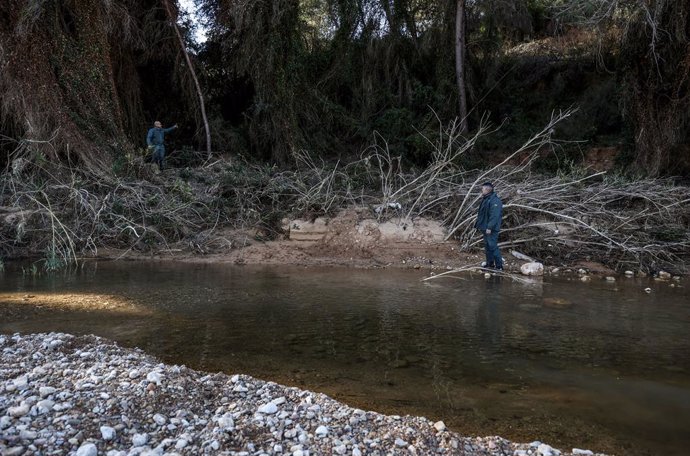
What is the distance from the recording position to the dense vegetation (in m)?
11.3

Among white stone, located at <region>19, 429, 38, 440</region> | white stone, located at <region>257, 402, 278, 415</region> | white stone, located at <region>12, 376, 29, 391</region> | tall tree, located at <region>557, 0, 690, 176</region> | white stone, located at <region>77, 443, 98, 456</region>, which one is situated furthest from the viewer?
tall tree, located at <region>557, 0, 690, 176</region>

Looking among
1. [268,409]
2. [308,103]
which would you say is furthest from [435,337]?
[308,103]

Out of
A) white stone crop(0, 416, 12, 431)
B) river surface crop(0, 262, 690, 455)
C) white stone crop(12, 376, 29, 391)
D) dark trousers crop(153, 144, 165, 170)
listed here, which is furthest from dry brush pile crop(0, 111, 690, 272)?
white stone crop(0, 416, 12, 431)

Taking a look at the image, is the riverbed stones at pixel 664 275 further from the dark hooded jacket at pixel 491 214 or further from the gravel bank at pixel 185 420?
the gravel bank at pixel 185 420

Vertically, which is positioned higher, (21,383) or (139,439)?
(21,383)

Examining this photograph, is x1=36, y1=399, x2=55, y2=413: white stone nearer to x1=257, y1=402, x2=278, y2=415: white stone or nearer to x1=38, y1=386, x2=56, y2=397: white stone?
x1=38, y1=386, x2=56, y2=397: white stone

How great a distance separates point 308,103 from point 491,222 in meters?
9.67

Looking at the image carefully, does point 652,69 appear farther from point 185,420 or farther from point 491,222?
point 185,420

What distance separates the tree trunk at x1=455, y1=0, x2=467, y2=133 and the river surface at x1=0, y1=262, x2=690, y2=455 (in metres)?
9.06

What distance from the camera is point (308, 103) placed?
17047 mm

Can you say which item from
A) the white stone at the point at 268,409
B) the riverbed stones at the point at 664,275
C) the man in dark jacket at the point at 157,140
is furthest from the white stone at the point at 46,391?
the man in dark jacket at the point at 157,140

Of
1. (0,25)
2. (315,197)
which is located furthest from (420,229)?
(0,25)

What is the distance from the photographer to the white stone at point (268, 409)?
3.48 meters

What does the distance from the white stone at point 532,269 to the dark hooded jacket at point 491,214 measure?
83cm
